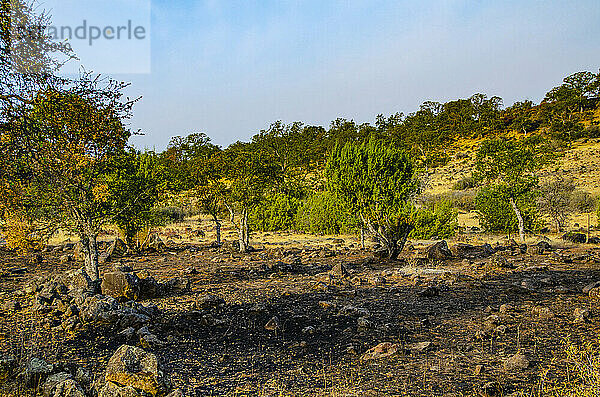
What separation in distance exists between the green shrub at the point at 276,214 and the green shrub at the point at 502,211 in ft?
45.3

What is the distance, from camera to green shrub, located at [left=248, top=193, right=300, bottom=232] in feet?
106

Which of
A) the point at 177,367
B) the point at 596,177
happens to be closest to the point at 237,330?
the point at 177,367

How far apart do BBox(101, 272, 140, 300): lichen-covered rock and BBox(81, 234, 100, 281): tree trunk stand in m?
0.76

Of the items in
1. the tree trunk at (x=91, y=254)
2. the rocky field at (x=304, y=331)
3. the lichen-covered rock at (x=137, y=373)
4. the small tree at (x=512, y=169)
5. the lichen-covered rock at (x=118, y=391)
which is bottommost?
the rocky field at (x=304, y=331)

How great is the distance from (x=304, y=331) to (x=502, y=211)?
19.5m

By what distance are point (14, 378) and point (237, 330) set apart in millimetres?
3537

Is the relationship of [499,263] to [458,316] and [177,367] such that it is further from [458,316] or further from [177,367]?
[177,367]

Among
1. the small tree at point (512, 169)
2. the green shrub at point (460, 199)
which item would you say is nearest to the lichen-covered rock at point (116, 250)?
the small tree at point (512, 169)

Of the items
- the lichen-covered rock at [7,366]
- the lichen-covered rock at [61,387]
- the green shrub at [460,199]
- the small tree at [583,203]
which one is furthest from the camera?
the green shrub at [460,199]

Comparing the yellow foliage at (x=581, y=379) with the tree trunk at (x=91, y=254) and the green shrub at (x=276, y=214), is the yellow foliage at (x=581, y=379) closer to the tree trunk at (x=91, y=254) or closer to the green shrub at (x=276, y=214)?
the tree trunk at (x=91, y=254)

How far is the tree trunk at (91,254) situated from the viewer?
1089 cm

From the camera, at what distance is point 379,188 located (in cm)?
1675

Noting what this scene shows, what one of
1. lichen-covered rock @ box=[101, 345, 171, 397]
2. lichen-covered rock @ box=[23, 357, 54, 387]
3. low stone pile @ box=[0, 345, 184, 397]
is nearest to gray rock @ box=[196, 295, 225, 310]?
low stone pile @ box=[0, 345, 184, 397]

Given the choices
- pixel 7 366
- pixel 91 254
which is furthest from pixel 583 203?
pixel 7 366
